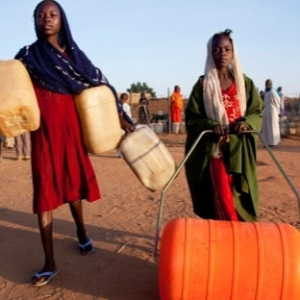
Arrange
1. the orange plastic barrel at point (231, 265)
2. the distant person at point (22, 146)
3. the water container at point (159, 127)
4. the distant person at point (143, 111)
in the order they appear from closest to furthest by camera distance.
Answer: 1. the orange plastic barrel at point (231, 265)
2. the distant person at point (22, 146)
3. the distant person at point (143, 111)
4. the water container at point (159, 127)

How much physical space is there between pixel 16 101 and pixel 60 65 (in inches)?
17.6

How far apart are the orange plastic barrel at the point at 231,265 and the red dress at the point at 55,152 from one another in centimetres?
109

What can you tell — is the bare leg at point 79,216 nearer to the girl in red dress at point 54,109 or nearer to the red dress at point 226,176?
the girl in red dress at point 54,109

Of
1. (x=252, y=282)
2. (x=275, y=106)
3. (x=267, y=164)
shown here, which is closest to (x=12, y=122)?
(x=252, y=282)

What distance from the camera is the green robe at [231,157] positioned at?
10.6 feet

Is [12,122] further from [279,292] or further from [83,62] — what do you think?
[279,292]

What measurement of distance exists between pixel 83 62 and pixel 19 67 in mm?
483

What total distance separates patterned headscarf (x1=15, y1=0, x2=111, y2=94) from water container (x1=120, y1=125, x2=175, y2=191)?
500mm

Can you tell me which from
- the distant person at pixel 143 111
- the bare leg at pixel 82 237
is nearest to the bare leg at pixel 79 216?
the bare leg at pixel 82 237

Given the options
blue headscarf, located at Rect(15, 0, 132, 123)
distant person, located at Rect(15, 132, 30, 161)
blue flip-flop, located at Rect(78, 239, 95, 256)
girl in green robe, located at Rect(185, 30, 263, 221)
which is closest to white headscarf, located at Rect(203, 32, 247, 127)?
girl in green robe, located at Rect(185, 30, 263, 221)

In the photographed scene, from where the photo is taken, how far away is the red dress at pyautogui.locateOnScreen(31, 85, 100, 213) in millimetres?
3221

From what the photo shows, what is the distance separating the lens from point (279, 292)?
243cm

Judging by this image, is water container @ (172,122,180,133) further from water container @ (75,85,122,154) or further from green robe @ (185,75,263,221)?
water container @ (75,85,122,154)

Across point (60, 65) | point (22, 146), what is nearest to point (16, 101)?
point (60, 65)
